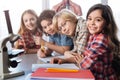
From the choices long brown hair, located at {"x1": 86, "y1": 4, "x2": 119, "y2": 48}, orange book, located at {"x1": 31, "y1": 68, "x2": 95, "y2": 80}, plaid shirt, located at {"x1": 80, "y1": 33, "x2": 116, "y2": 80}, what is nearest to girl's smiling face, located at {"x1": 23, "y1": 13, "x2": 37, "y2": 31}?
long brown hair, located at {"x1": 86, "y1": 4, "x2": 119, "y2": 48}

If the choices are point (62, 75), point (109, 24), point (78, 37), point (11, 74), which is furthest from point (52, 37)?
point (62, 75)

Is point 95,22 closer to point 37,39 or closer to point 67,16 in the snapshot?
point 67,16

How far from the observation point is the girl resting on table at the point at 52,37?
1.95 meters

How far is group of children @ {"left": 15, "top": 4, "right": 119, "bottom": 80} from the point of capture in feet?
4.13

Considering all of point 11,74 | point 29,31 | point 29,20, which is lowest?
point 11,74

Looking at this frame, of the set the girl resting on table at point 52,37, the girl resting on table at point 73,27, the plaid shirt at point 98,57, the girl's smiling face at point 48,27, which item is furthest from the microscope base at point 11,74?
the girl's smiling face at point 48,27

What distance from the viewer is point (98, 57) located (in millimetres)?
1241

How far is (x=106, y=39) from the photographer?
1.28 m

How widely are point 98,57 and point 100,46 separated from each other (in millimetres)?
66

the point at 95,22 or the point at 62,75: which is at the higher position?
the point at 95,22

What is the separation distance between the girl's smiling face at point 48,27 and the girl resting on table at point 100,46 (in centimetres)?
56

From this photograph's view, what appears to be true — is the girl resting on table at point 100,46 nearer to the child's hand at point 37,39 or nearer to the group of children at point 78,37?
the group of children at point 78,37

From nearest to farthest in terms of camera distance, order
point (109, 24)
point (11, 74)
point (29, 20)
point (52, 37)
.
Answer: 1. point (11, 74)
2. point (109, 24)
3. point (52, 37)
4. point (29, 20)

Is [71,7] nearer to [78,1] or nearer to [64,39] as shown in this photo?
[78,1]
